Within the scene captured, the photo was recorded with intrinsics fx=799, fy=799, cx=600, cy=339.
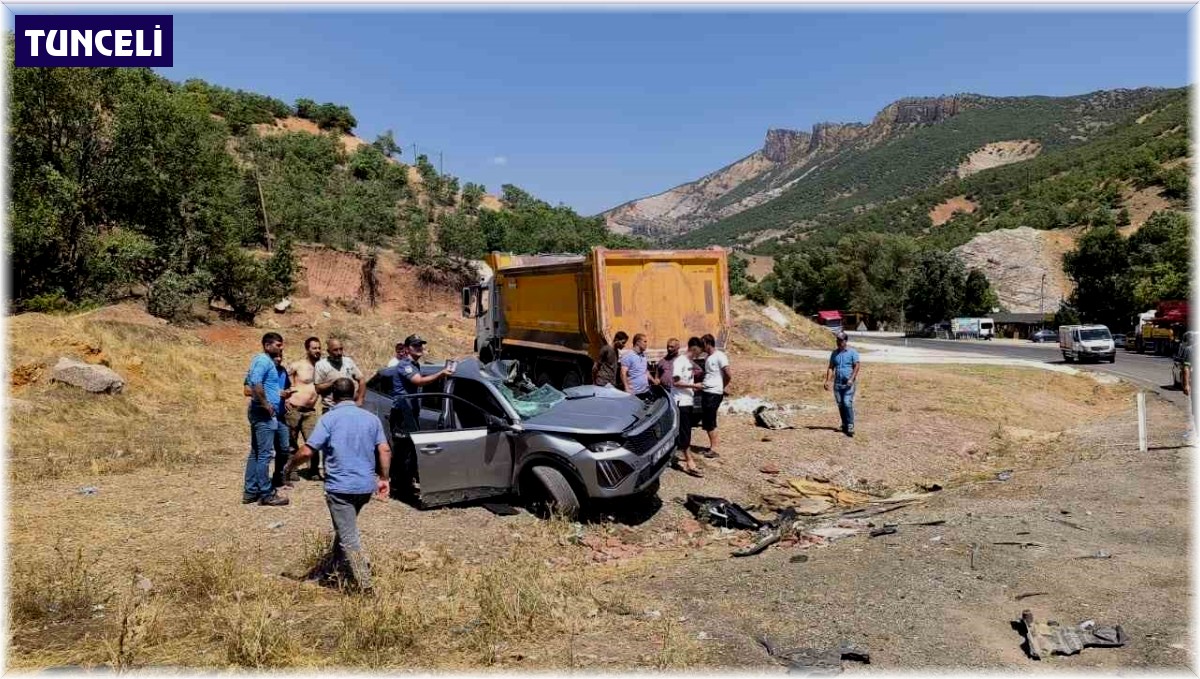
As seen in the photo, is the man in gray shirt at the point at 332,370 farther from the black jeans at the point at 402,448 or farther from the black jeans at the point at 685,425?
the black jeans at the point at 685,425

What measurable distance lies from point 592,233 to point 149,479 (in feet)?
168

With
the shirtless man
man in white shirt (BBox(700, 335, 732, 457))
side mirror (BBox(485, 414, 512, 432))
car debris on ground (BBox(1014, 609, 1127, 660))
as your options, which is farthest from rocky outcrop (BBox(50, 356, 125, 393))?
car debris on ground (BBox(1014, 609, 1127, 660))

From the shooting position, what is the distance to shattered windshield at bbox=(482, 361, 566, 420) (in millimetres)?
8094

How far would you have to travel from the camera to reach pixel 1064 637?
4.68 meters

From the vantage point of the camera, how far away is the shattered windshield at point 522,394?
8094mm

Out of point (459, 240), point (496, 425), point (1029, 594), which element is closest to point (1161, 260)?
point (459, 240)

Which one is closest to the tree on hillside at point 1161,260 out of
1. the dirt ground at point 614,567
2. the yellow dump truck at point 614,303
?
the dirt ground at point 614,567

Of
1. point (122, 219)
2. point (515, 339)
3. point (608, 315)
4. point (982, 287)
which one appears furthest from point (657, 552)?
point (982, 287)

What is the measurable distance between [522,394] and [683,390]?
99.8 inches

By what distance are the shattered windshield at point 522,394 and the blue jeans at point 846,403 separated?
5.21m

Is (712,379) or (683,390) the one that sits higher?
(712,379)

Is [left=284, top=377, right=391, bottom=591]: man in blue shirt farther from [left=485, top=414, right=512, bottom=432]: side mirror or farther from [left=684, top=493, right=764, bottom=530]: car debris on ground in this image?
[left=684, top=493, right=764, bottom=530]: car debris on ground

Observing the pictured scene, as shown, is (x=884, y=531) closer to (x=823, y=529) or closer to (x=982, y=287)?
(x=823, y=529)

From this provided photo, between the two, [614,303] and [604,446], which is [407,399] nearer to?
[604,446]
